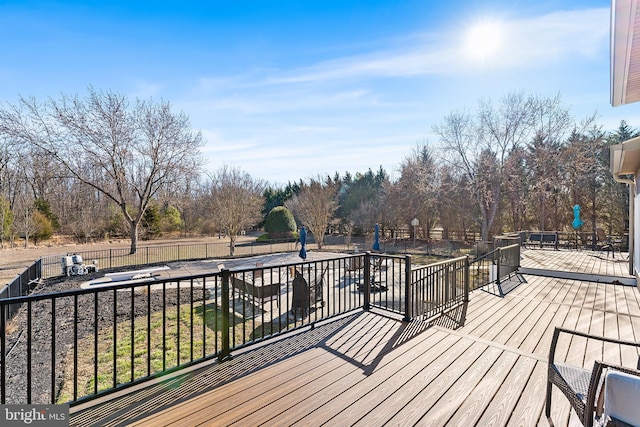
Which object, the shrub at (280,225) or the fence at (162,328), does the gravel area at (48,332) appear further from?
the shrub at (280,225)

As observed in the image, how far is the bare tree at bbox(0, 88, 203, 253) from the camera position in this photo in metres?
13.0

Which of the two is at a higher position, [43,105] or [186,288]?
[43,105]

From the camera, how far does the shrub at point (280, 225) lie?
Result: 22.6 m

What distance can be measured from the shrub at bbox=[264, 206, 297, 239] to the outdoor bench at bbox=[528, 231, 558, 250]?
15318 mm

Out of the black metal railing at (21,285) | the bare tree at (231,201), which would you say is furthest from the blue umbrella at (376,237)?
the black metal railing at (21,285)

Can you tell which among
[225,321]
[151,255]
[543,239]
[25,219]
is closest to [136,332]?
[225,321]

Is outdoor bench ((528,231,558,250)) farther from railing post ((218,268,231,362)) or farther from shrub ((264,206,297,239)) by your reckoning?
shrub ((264,206,297,239))

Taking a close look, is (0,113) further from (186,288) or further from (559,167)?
(559,167)

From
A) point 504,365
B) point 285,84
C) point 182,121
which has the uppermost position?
point 182,121

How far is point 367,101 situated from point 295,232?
49.2 ft

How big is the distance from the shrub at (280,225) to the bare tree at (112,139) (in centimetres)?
819

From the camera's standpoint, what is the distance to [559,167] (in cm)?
1667

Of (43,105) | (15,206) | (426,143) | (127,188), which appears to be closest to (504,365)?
(127,188)

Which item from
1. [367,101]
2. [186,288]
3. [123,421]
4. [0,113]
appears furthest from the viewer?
[0,113]
